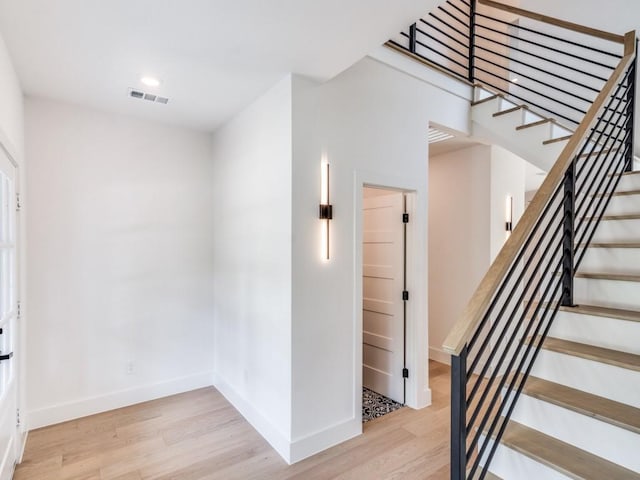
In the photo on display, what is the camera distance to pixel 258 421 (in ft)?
9.74

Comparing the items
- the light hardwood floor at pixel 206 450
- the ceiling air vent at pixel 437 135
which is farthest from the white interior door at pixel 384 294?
the ceiling air vent at pixel 437 135

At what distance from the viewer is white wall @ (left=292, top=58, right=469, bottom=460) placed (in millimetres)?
2631

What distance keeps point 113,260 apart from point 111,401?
4.52 ft

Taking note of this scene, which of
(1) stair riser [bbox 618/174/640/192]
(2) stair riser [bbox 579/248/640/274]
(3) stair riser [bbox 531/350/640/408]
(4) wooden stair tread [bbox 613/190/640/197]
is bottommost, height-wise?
(3) stair riser [bbox 531/350/640/408]

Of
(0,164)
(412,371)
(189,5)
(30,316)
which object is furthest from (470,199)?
(30,316)

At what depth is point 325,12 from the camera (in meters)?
1.91

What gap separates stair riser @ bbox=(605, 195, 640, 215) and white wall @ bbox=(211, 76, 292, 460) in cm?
239

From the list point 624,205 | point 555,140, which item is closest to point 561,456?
→ point 624,205

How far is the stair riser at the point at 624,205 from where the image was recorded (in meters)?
2.41

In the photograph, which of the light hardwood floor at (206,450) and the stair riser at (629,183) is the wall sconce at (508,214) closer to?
the stair riser at (629,183)

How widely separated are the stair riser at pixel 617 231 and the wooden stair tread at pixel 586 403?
1198 millimetres

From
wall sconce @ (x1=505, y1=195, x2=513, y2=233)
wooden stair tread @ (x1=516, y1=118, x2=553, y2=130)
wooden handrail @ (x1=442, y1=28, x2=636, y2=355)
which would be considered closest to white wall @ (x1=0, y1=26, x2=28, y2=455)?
wooden handrail @ (x1=442, y1=28, x2=636, y2=355)

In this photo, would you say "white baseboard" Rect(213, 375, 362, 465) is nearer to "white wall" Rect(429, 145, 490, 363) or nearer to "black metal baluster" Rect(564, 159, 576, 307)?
"black metal baluster" Rect(564, 159, 576, 307)

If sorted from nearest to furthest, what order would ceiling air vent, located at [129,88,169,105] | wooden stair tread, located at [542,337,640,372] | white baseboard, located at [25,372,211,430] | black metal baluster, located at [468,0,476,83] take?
wooden stair tread, located at [542,337,640,372] → ceiling air vent, located at [129,88,169,105] → white baseboard, located at [25,372,211,430] → black metal baluster, located at [468,0,476,83]
